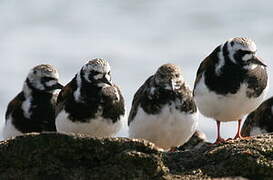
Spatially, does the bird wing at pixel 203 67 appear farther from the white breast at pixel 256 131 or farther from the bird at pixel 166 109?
the white breast at pixel 256 131

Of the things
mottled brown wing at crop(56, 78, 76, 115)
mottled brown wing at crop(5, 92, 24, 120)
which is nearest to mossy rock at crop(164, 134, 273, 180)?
mottled brown wing at crop(56, 78, 76, 115)

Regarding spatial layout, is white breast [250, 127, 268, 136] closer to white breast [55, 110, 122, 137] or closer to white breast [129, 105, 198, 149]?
white breast [129, 105, 198, 149]

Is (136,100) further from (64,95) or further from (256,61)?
(256,61)

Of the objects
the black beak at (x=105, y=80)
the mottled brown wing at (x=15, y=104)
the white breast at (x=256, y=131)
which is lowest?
the white breast at (x=256, y=131)

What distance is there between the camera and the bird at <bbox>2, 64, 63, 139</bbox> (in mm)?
14203

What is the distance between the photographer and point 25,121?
1423 cm

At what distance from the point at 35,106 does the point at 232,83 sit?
373cm

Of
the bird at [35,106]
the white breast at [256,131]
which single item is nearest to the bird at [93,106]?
the bird at [35,106]

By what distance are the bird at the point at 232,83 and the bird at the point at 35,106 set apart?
8.94 ft

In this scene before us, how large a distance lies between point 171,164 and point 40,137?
155 cm

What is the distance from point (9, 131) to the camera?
14266 millimetres

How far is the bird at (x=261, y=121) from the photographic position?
627 inches

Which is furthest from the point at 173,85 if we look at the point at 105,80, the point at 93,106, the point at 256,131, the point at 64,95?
the point at 256,131

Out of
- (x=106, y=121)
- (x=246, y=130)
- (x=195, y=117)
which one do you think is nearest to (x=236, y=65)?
(x=195, y=117)
